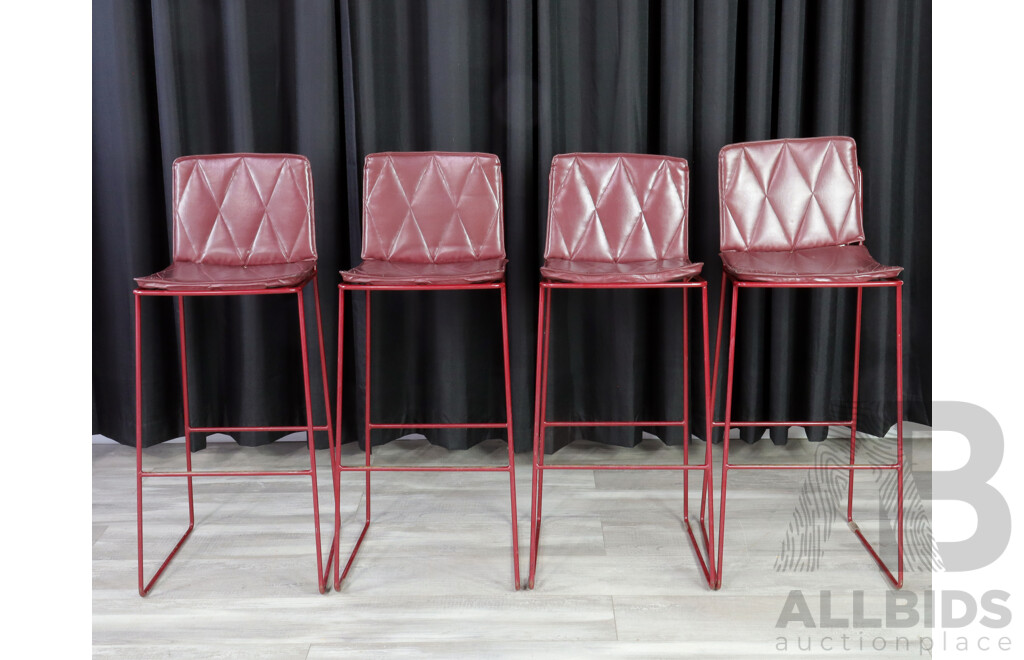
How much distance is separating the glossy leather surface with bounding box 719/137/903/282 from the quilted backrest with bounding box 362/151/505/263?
649 millimetres

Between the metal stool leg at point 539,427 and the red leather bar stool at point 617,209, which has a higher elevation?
the red leather bar stool at point 617,209

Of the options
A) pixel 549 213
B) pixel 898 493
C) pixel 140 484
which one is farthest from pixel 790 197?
pixel 140 484

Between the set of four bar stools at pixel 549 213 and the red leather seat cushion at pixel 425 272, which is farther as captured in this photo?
the set of four bar stools at pixel 549 213

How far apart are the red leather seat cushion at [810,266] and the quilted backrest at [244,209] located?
115 cm

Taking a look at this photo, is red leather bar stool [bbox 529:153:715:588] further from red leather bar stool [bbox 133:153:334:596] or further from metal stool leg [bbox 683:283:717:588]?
red leather bar stool [bbox 133:153:334:596]

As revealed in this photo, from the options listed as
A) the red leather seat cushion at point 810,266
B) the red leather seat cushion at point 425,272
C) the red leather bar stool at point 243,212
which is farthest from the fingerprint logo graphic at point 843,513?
the red leather bar stool at point 243,212

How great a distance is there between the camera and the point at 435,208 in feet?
7.39

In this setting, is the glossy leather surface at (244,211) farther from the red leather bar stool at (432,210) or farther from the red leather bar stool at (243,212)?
the red leather bar stool at (432,210)

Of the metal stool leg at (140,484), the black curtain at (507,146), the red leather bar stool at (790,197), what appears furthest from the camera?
the black curtain at (507,146)

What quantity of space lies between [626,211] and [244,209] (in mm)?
1053

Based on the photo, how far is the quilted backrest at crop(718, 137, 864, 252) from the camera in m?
2.17

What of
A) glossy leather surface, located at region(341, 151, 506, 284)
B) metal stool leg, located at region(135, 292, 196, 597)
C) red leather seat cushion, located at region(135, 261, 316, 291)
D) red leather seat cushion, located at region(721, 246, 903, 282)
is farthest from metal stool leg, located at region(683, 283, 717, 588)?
metal stool leg, located at region(135, 292, 196, 597)

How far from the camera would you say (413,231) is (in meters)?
2.25

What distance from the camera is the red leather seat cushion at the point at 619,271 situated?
1.92 m
